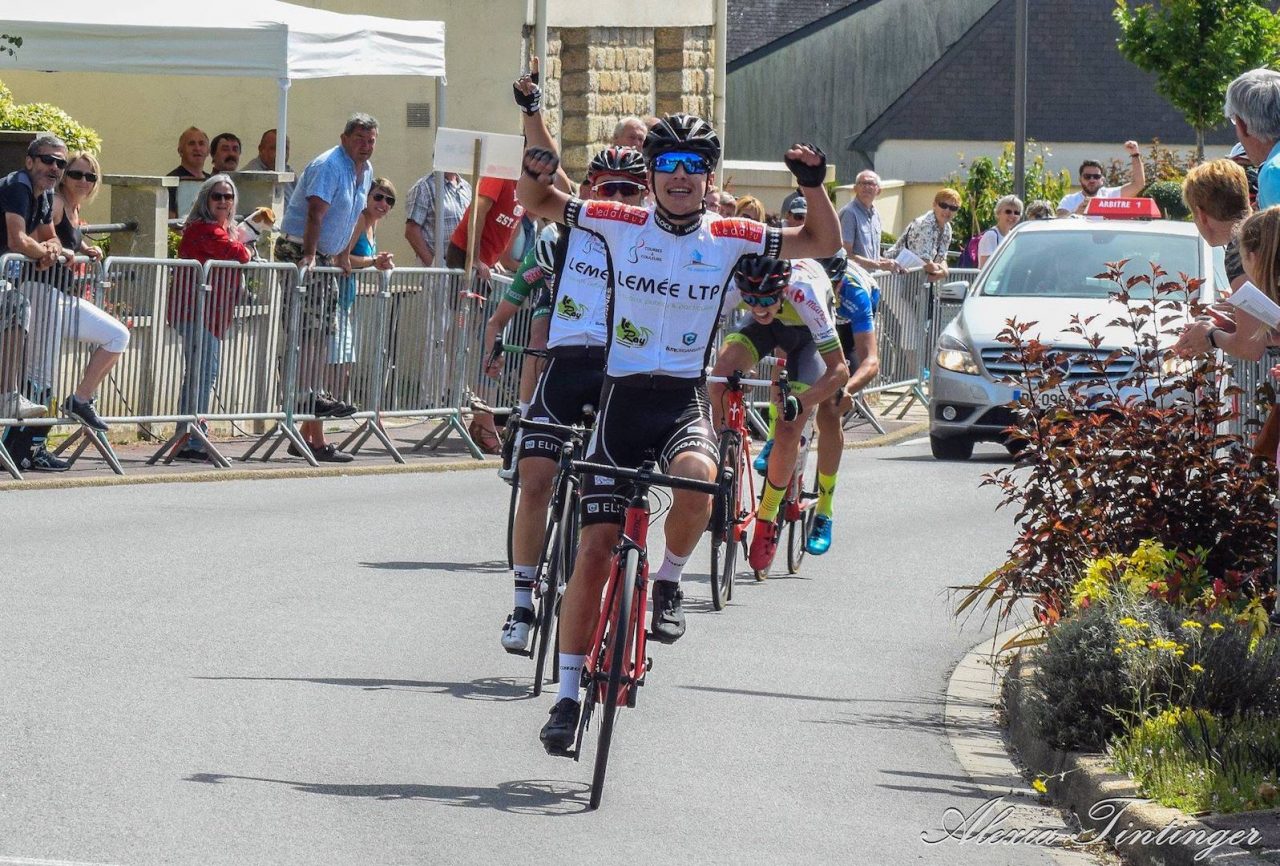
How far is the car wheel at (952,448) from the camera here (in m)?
18.0

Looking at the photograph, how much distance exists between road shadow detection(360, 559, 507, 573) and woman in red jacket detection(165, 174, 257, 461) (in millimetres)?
4196

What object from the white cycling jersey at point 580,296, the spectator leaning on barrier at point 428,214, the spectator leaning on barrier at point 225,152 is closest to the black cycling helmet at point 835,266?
the white cycling jersey at point 580,296

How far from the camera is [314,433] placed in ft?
54.4

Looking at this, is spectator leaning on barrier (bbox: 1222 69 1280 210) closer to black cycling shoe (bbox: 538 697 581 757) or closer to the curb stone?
the curb stone

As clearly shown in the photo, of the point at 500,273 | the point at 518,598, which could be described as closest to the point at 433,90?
the point at 500,273

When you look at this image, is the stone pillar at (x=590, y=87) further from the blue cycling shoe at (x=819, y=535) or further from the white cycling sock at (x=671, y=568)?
the white cycling sock at (x=671, y=568)

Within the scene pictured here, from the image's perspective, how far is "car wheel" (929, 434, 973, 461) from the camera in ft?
59.1

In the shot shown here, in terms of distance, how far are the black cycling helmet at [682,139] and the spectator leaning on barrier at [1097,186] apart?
1599 cm

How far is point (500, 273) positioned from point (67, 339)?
4.28 metres

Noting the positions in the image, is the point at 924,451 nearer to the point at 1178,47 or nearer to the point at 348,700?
the point at 348,700

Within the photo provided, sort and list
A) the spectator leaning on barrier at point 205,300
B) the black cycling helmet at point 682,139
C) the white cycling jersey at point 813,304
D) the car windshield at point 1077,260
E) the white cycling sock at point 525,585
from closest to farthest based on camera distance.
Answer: the black cycling helmet at point 682,139 < the white cycling sock at point 525,585 < the white cycling jersey at point 813,304 < the spectator leaning on barrier at point 205,300 < the car windshield at point 1077,260

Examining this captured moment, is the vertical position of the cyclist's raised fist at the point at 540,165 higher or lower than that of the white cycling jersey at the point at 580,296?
higher

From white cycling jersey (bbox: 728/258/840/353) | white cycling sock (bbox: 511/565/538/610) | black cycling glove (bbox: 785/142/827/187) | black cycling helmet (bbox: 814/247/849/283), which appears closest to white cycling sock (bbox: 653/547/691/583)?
white cycling sock (bbox: 511/565/538/610)

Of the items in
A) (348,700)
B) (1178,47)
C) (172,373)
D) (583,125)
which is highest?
(1178,47)
